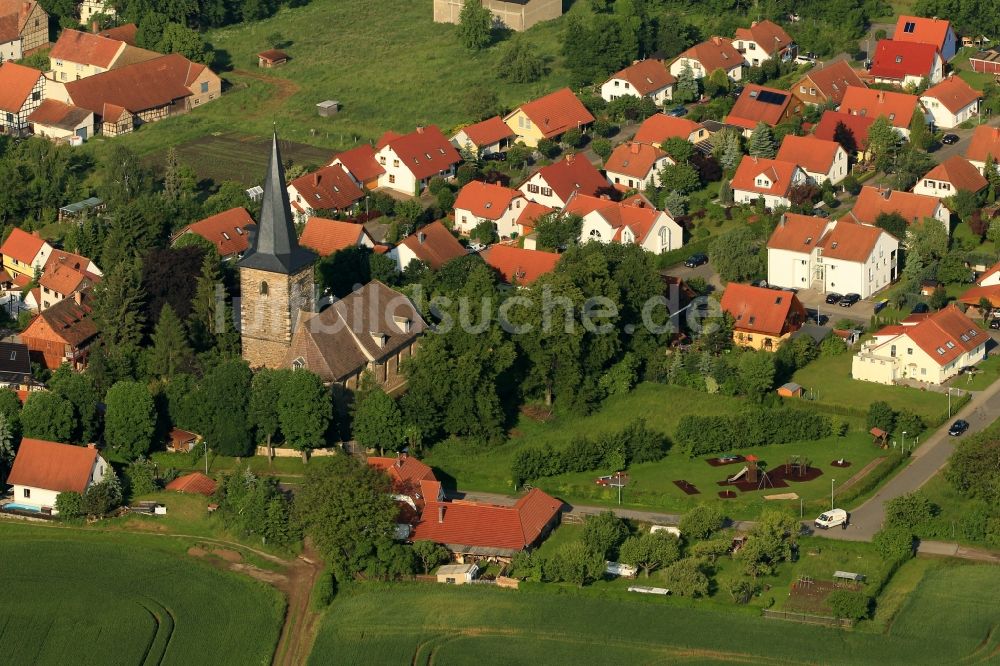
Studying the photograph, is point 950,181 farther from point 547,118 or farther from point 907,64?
point 547,118

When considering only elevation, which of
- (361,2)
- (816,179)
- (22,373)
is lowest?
(22,373)

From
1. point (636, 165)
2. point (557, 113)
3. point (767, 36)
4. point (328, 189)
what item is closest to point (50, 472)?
point (328, 189)

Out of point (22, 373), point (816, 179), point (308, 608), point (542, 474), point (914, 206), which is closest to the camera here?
point (308, 608)

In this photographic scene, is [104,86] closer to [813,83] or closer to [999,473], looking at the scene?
[813,83]

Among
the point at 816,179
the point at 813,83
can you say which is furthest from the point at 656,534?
the point at 813,83

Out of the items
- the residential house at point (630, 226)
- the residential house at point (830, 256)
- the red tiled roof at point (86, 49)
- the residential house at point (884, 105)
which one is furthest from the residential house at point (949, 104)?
the red tiled roof at point (86, 49)

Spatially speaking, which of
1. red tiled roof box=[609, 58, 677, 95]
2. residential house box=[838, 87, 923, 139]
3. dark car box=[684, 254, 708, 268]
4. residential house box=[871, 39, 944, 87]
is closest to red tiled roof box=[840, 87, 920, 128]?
residential house box=[838, 87, 923, 139]
